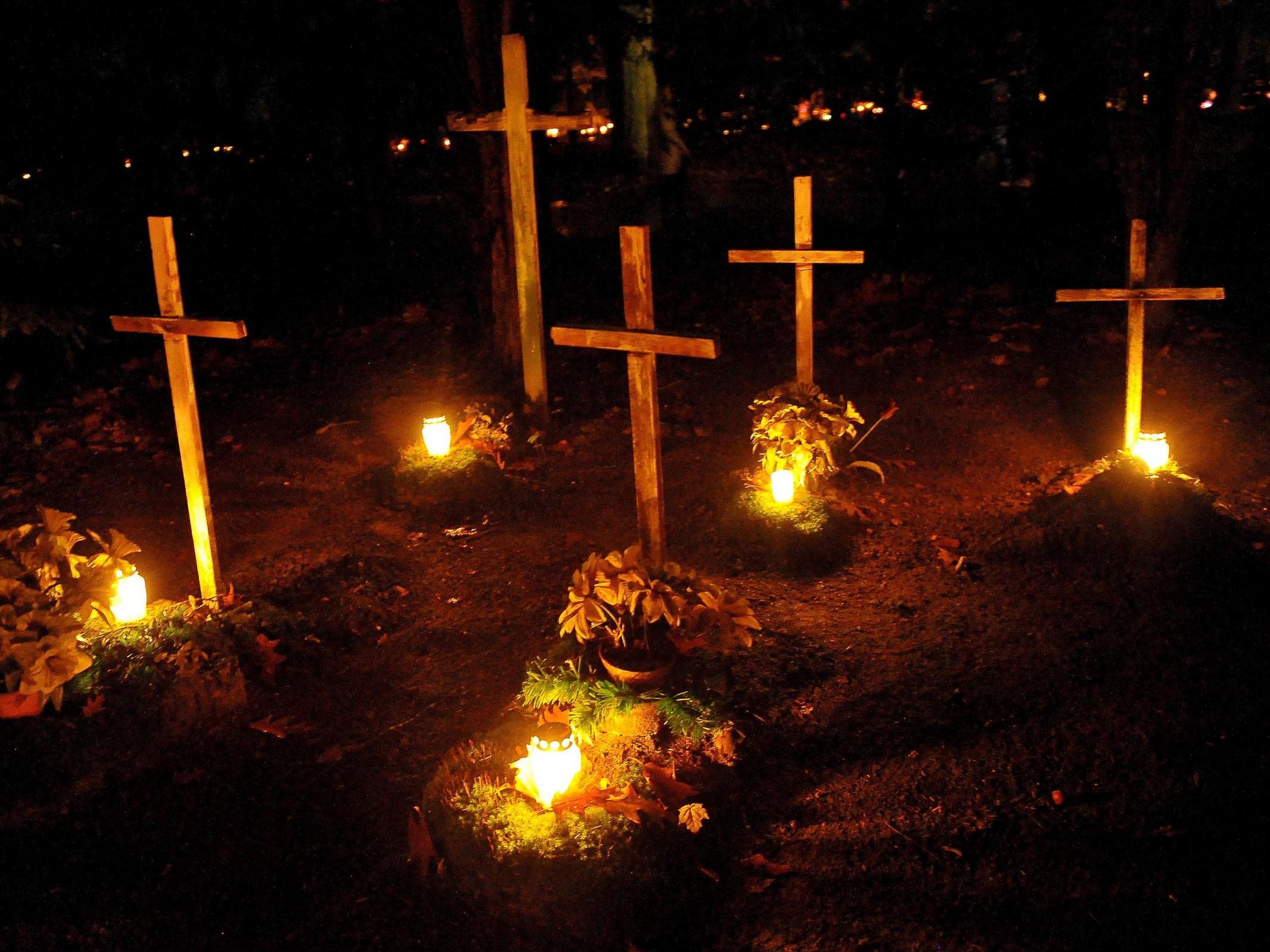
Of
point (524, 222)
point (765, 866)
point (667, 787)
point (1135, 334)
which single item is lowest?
point (765, 866)

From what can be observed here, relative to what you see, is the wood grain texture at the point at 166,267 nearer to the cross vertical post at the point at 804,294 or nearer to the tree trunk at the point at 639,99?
the cross vertical post at the point at 804,294

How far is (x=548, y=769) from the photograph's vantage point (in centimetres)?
427

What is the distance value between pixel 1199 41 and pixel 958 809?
753 centimetres

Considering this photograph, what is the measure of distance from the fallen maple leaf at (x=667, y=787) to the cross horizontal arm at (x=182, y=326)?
9.85 ft

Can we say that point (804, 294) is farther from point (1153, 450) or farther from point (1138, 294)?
point (1153, 450)

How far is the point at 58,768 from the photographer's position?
4707mm

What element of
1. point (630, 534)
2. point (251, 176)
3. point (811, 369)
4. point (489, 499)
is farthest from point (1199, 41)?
point (251, 176)

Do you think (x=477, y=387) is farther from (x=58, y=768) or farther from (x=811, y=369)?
(x=58, y=768)

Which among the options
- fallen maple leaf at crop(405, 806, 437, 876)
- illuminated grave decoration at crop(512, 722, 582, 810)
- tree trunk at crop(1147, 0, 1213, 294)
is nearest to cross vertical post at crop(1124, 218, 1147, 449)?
tree trunk at crop(1147, 0, 1213, 294)

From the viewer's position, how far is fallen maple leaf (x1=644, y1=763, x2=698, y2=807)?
4.43 metres

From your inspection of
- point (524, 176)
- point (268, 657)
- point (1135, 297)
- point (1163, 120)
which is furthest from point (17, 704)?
point (1163, 120)

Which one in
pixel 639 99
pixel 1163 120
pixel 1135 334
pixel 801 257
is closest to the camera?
pixel 1135 334

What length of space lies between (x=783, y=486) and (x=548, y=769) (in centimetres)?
360

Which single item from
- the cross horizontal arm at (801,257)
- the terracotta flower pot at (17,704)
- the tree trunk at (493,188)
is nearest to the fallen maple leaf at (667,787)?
the terracotta flower pot at (17,704)
